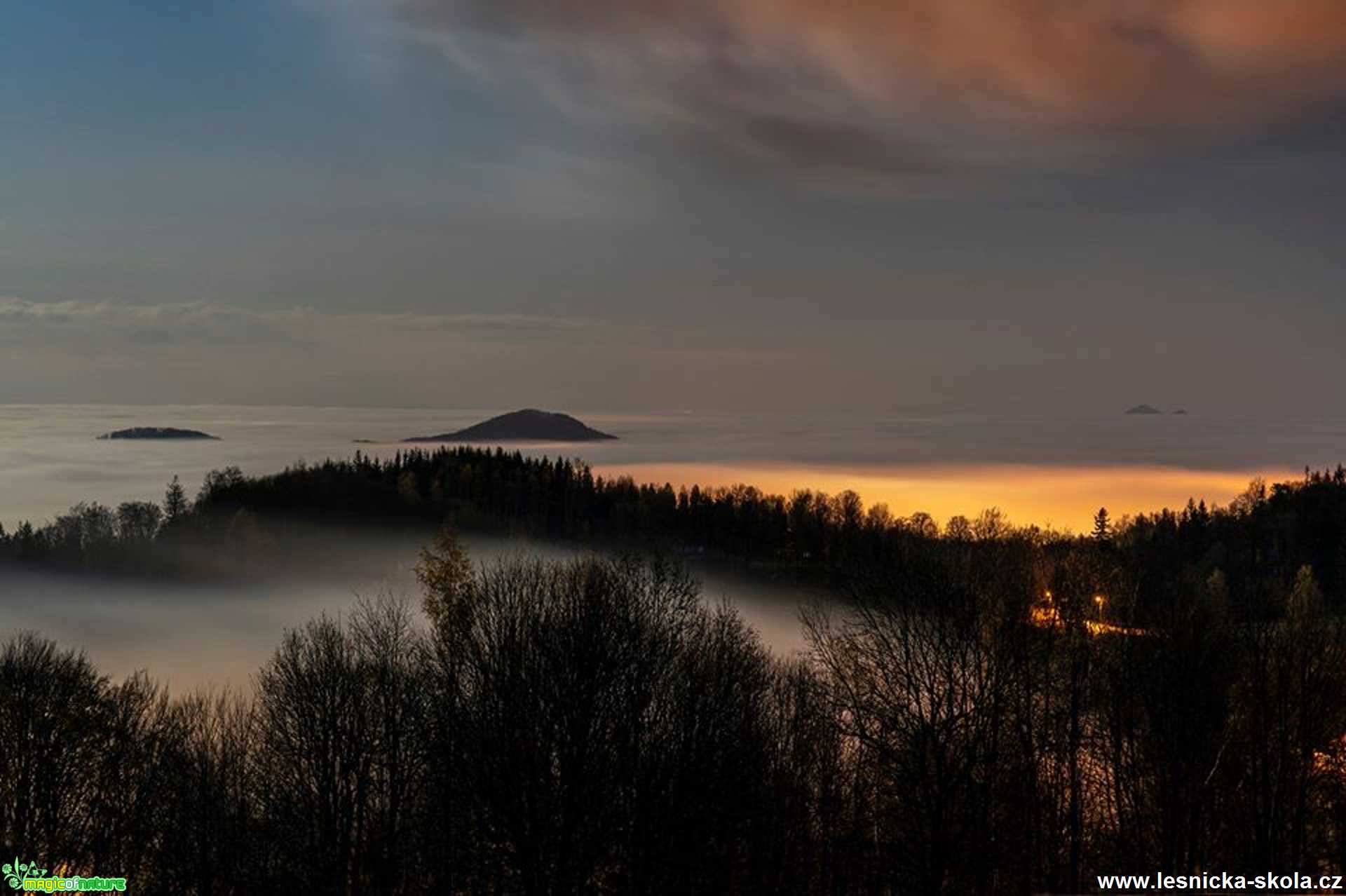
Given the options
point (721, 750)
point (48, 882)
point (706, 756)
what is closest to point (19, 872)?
point (48, 882)

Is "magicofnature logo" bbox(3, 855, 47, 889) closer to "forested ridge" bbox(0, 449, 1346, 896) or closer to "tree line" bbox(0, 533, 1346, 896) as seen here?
"tree line" bbox(0, 533, 1346, 896)

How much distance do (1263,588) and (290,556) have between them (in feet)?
426

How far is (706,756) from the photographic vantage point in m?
22.1

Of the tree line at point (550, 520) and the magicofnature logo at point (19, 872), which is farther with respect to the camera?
the tree line at point (550, 520)

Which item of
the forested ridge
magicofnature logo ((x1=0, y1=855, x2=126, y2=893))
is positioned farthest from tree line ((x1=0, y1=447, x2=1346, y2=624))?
magicofnature logo ((x1=0, y1=855, x2=126, y2=893))

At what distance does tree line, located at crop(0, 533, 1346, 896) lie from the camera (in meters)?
21.4

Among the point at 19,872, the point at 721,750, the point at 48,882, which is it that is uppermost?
the point at 721,750

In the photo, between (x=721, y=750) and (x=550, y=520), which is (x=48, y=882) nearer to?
(x=721, y=750)

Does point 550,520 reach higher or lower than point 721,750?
lower

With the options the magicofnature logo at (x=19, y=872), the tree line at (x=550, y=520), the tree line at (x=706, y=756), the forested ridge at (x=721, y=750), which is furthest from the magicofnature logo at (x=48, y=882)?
the tree line at (x=550, y=520)

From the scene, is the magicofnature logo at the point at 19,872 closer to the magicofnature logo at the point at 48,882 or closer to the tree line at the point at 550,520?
the magicofnature logo at the point at 48,882

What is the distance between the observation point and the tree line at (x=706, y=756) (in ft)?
70.2

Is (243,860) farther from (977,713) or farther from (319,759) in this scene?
(977,713)

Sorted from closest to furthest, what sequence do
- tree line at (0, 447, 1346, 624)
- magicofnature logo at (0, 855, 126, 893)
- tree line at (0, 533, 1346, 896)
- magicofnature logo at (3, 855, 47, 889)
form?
tree line at (0, 533, 1346, 896) < magicofnature logo at (3, 855, 47, 889) < magicofnature logo at (0, 855, 126, 893) < tree line at (0, 447, 1346, 624)
